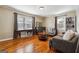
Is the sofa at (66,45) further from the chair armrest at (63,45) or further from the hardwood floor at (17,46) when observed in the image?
the hardwood floor at (17,46)

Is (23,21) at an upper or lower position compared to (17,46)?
upper

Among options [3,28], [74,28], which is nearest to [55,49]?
[74,28]

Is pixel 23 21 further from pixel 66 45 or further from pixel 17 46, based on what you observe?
pixel 66 45

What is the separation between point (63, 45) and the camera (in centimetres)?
194

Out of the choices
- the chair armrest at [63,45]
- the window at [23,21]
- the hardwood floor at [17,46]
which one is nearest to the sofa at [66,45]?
the chair armrest at [63,45]

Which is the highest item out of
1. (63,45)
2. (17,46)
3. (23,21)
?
(23,21)

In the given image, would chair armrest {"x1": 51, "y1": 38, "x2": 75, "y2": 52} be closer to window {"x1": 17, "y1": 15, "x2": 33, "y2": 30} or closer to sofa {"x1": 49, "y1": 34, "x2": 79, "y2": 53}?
sofa {"x1": 49, "y1": 34, "x2": 79, "y2": 53}

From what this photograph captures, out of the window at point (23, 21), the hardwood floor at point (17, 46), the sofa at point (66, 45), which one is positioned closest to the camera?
the sofa at point (66, 45)

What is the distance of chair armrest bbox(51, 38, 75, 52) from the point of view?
5.82 feet

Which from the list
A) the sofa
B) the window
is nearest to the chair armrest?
the sofa

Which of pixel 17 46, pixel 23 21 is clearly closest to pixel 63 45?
pixel 17 46

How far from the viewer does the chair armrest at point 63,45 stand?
5.82 feet

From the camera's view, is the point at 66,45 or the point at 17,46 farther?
the point at 17,46
